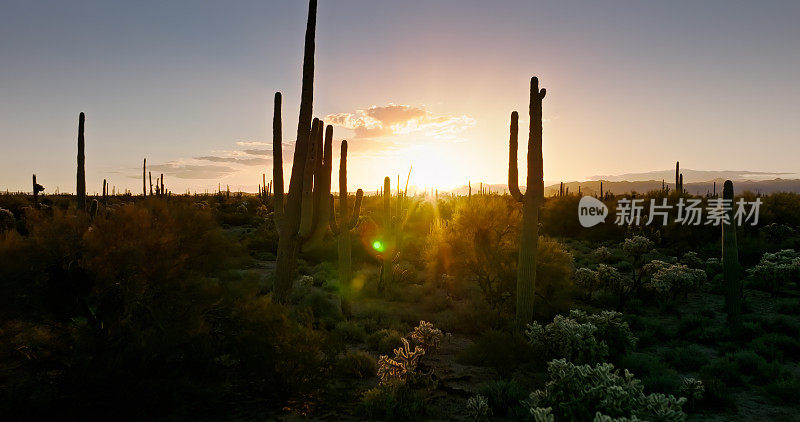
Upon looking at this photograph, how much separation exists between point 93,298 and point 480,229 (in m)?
11.3

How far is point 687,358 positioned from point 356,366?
7.43 meters

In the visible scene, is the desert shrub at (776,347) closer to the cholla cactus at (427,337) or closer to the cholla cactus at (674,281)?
the cholla cactus at (674,281)

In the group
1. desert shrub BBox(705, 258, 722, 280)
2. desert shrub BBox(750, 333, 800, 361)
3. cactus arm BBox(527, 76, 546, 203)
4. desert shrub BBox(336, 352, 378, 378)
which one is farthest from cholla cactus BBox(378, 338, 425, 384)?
desert shrub BBox(705, 258, 722, 280)

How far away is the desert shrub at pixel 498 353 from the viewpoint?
10.5 metres

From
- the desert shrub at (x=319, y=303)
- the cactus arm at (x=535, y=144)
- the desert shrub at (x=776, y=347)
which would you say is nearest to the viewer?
the desert shrub at (x=776, y=347)

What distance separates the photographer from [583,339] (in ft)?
33.5

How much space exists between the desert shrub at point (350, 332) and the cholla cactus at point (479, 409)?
5.04m

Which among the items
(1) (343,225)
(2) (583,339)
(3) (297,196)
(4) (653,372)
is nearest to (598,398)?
(2) (583,339)

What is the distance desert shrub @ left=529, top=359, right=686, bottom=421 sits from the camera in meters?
6.29

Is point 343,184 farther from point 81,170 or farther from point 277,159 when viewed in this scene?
point 81,170

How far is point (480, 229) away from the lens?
52.1 ft

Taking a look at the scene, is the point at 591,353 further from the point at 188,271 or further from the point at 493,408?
the point at 188,271

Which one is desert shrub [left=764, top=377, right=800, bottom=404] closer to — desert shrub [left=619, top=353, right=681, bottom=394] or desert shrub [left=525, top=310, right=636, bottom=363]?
desert shrub [left=619, top=353, right=681, bottom=394]

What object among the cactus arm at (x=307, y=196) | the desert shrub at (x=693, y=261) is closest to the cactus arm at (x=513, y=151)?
the cactus arm at (x=307, y=196)
